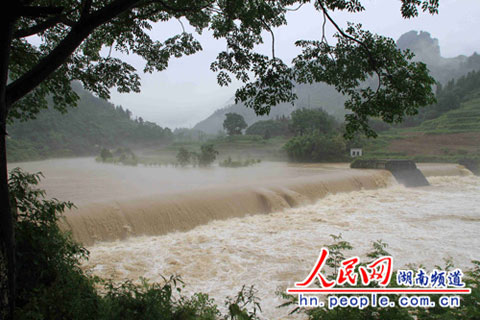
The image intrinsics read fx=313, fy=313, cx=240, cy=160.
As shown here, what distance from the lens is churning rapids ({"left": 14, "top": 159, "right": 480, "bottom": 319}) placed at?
495cm

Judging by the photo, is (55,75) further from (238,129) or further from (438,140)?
(438,140)

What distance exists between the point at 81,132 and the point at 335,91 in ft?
148

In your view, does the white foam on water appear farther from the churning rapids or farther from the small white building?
the small white building

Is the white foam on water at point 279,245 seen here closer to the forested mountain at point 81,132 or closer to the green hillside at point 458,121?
the forested mountain at point 81,132

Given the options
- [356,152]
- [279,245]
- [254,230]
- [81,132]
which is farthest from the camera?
[356,152]

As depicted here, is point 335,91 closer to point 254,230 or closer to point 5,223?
point 254,230

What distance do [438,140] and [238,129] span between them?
16.6 metres

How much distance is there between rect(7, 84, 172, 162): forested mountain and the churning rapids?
10.4 meters

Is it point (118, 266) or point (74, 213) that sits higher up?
point (74, 213)

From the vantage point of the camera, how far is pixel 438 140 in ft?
84.4

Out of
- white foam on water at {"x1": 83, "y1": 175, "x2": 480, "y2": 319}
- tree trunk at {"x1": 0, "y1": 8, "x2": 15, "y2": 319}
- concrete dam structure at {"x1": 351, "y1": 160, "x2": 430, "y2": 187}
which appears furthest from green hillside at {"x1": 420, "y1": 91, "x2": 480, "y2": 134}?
tree trunk at {"x1": 0, "y1": 8, "x2": 15, "y2": 319}

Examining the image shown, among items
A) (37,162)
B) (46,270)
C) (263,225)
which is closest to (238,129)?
(37,162)

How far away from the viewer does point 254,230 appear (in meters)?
7.00

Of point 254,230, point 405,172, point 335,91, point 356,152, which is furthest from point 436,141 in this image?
point 335,91
